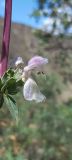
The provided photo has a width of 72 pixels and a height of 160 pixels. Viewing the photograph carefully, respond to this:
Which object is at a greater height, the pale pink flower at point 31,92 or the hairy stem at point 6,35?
the hairy stem at point 6,35

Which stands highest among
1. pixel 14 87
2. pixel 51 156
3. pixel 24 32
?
pixel 24 32

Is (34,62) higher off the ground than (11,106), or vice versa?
(34,62)

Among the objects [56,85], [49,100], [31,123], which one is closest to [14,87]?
[31,123]

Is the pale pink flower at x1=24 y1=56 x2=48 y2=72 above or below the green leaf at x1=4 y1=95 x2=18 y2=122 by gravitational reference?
above

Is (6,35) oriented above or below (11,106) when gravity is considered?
above

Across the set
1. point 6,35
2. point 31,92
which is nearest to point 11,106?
point 31,92

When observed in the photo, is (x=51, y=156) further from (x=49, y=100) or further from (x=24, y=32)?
(x=24, y=32)

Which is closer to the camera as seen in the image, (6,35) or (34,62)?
(6,35)

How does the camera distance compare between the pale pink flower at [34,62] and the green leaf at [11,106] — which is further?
the pale pink flower at [34,62]

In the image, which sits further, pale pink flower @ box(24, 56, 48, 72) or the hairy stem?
pale pink flower @ box(24, 56, 48, 72)

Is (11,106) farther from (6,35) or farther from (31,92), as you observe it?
(6,35)

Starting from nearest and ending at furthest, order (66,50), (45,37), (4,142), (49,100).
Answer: (4,142), (49,100), (45,37), (66,50)
